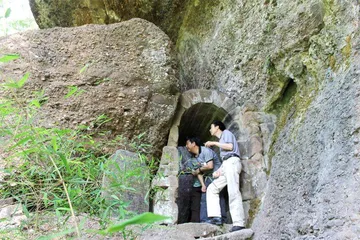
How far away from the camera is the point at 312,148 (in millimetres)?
3270

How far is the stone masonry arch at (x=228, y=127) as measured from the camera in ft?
15.0

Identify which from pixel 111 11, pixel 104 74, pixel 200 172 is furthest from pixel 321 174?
pixel 111 11

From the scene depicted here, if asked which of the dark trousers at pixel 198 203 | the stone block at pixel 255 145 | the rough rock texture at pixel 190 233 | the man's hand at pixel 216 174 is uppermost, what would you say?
the stone block at pixel 255 145

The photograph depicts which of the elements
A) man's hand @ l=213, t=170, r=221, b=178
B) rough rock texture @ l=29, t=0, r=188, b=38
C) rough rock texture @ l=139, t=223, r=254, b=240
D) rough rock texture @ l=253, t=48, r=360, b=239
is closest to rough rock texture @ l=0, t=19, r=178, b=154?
man's hand @ l=213, t=170, r=221, b=178

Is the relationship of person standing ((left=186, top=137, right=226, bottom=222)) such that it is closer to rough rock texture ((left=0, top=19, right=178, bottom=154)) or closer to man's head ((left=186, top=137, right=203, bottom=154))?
man's head ((left=186, top=137, right=203, bottom=154))

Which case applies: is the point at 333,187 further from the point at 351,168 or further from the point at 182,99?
the point at 182,99

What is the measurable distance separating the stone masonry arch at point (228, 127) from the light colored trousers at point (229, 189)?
8.2 inches

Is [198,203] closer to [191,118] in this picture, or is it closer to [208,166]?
[208,166]

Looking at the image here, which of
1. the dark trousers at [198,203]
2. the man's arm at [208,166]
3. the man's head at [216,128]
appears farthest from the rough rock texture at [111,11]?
the dark trousers at [198,203]

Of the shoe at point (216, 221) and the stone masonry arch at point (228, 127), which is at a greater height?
the stone masonry arch at point (228, 127)

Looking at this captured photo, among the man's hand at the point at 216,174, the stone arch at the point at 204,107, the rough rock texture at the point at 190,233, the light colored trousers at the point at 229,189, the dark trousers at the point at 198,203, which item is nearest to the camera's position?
the rough rock texture at the point at 190,233

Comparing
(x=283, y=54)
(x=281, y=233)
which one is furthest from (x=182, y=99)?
(x=281, y=233)

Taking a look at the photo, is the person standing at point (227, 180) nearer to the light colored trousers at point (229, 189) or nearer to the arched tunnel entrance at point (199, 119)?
the light colored trousers at point (229, 189)

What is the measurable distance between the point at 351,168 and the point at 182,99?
10.4 ft
